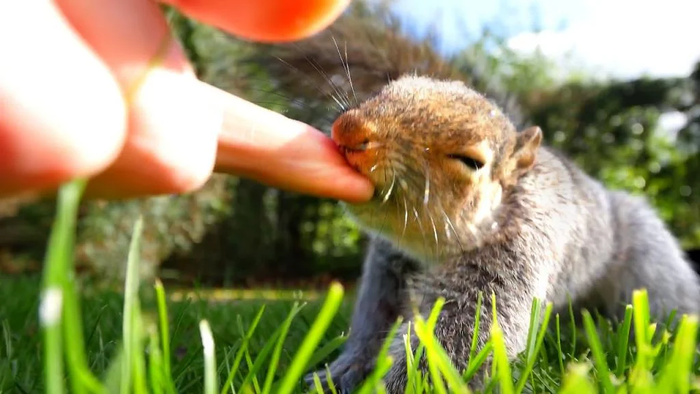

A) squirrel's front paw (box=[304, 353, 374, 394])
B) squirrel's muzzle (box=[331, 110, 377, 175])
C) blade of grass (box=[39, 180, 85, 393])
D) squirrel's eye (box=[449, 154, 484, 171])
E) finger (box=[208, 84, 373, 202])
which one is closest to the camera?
blade of grass (box=[39, 180, 85, 393])


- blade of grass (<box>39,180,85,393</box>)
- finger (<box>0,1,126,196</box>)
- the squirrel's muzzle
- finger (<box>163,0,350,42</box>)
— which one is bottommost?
blade of grass (<box>39,180,85,393</box>)

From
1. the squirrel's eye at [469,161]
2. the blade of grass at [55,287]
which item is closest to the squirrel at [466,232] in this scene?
the squirrel's eye at [469,161]

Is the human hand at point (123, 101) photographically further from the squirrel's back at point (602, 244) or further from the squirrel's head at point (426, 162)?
the squirrel's back at point (602, 244)

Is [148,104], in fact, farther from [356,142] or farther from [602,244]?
[602,244]

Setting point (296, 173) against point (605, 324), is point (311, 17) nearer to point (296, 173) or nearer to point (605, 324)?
point (296, 173)

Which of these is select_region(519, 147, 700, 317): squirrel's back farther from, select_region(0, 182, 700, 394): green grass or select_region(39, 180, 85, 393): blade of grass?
select_region(39, 180, 85, 393): blade of grass

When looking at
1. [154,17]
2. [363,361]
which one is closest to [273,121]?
[154,17]

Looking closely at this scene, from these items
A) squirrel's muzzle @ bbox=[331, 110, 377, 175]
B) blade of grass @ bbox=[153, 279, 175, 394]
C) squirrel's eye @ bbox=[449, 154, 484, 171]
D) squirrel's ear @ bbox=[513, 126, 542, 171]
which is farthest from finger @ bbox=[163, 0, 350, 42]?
squirrel's ear @ bbox=[513, 126, 542, 171]
